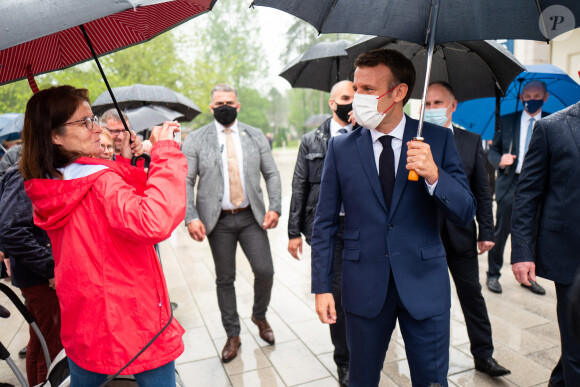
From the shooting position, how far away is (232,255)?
411cm

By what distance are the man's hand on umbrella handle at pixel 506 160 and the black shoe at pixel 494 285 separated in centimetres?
143

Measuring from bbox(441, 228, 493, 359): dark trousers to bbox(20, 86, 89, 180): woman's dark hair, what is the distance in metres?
2.74

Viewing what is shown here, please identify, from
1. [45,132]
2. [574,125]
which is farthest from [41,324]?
[574,125]

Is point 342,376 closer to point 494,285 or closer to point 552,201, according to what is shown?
point 552,201

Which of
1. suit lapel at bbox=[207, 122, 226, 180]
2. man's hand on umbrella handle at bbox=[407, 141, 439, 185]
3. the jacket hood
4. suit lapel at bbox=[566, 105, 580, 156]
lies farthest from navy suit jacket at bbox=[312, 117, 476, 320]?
suit lapel at bbox=[207, 122, 226, 180]

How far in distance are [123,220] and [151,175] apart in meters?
0.23

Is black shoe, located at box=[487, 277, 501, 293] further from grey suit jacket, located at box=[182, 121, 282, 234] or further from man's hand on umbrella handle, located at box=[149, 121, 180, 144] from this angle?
man's hand on umbrella handle, located at box=[149, 121, 180, 144]

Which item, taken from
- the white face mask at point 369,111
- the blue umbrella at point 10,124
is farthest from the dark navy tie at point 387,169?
the blue umbrella at point 10,124

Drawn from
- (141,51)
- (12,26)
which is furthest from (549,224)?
(141,51)

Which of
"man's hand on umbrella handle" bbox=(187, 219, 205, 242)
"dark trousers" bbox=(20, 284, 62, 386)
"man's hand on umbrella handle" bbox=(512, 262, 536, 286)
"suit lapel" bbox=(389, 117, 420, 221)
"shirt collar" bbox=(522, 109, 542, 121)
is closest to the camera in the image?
"suit lapel" bbox=(389, 117, 420, 221)

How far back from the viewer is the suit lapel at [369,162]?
7.26ft

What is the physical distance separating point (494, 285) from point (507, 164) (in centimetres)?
151

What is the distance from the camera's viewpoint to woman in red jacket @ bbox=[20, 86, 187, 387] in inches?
68.3

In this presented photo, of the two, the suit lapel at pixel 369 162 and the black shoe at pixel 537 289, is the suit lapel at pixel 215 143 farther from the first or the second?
the black shoe at pixel 537 289
